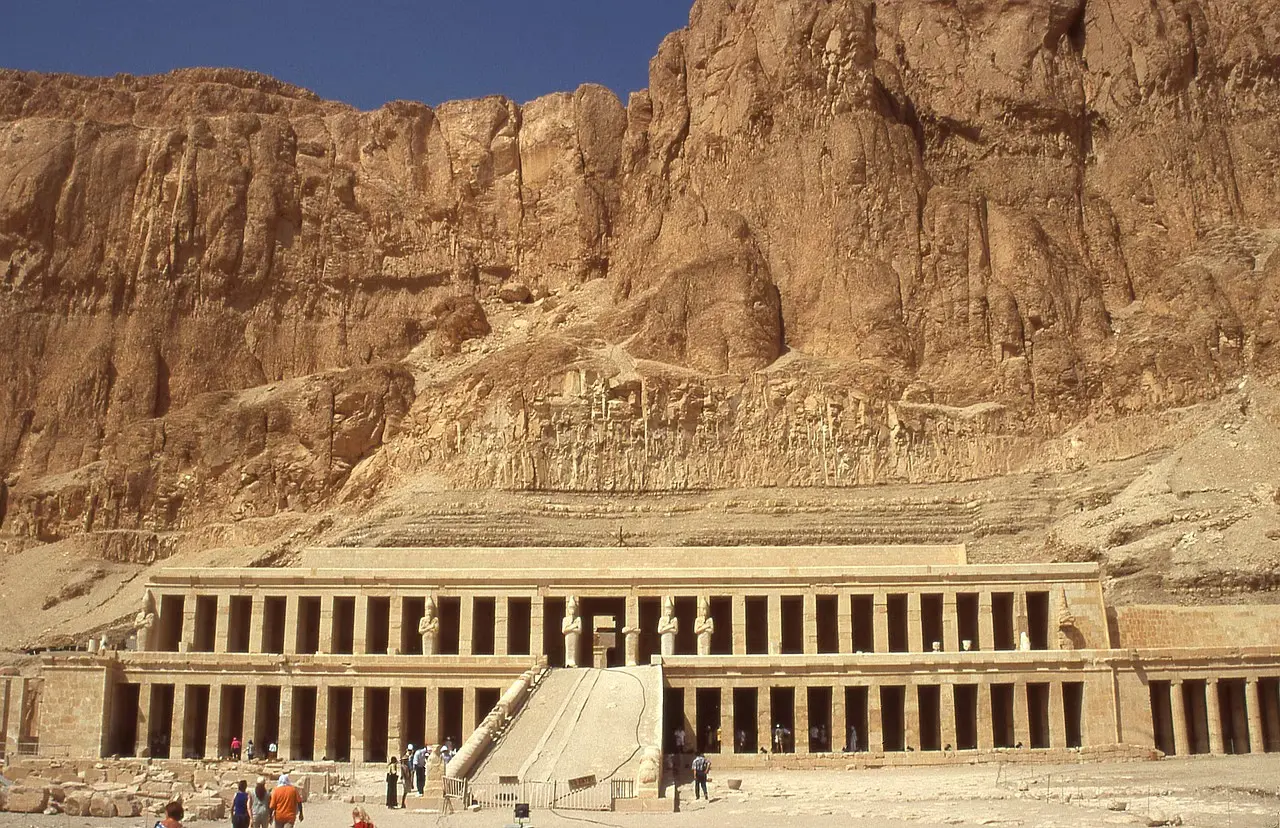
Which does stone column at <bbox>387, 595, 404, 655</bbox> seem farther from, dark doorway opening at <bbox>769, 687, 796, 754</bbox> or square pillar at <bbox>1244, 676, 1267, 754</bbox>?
square pillar at <bbox>1244, 676, 1267, 754</bbox>

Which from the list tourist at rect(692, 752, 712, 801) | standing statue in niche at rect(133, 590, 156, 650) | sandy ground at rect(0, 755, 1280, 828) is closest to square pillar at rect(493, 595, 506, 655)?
sandy ground at rect(0, 755, 1280, 828)

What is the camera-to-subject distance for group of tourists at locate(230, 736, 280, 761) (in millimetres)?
46984

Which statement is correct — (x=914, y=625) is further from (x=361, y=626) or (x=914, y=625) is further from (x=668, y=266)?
(x=668, y=266)

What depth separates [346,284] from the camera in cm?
10081

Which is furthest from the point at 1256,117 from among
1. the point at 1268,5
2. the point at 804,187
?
the point at 804,187

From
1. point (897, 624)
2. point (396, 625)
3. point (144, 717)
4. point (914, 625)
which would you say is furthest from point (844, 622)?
point (144, 717)

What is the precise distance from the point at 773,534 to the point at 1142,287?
1193 inches

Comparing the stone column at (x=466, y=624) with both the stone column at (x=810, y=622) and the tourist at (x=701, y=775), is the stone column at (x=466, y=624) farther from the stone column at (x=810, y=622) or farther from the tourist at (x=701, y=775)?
the tourist at (x=701, y=775)

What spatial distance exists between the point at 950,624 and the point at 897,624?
357 centimetres

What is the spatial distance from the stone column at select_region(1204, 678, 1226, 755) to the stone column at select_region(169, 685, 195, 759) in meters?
33.5

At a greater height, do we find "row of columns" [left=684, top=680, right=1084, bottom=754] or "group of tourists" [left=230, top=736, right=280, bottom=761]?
"row of columns" [left=684, top=680, right=1084, bottom=754]

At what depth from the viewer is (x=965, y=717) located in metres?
49.4

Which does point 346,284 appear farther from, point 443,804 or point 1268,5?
point 443,804

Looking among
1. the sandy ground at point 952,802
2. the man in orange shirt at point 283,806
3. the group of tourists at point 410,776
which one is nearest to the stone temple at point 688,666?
the sandy ground at point 952,802
